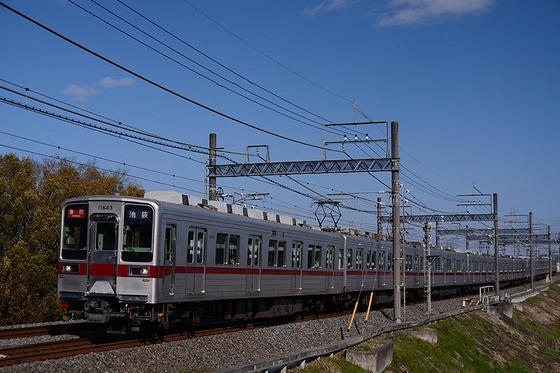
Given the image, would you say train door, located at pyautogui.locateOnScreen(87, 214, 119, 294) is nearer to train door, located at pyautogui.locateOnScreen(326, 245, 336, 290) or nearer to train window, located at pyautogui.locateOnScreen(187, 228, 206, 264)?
train window, located at pyautogui.locateOnScreen(187, 228, 206, 264)

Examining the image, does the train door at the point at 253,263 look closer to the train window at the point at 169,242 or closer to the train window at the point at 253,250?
the train window at the point at 253,250

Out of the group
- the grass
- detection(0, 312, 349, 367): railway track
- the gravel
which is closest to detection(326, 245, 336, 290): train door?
the grass

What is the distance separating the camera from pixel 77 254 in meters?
15.2

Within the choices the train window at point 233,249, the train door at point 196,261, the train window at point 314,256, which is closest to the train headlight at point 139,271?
the train door at point 196,261

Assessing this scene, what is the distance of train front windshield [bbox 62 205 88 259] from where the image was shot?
50.1 feet

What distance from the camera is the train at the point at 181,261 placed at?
14828mm

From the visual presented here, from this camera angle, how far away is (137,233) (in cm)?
1506

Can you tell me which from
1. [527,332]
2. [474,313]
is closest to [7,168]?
[474,313]

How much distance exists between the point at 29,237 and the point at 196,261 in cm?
1885

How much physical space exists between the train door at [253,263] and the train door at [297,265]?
2685 mm

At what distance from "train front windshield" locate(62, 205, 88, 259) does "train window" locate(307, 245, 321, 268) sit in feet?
33.3

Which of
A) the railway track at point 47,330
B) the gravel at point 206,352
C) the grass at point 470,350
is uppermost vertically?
the railway track at point 47,330

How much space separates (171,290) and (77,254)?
231cm

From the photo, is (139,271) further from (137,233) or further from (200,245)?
(200,245)
